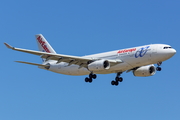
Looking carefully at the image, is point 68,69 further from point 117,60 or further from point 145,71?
point 145,71

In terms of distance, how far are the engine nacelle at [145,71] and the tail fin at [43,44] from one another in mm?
15029

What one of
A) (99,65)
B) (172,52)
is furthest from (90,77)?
(172,52)

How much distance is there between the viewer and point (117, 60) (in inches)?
2178

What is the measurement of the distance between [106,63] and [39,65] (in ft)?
39.1

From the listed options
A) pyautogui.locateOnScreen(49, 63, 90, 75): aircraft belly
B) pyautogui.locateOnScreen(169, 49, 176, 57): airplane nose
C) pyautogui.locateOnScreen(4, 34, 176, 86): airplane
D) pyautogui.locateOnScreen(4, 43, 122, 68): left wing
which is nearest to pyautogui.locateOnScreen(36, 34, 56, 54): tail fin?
pyautogui.locateOnScreen(49, 63, 90, 75): aircraft belly

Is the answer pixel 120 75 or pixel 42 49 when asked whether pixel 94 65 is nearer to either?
pixel 120 75

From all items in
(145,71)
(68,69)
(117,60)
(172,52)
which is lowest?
(172,52)

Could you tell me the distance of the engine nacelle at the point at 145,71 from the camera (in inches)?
2318

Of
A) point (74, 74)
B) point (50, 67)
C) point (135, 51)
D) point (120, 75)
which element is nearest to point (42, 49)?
point (50, 67)

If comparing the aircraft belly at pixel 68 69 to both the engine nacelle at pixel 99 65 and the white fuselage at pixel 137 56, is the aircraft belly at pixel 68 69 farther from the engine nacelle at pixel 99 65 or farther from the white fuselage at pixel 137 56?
the engine nacelle at pixel 99 65

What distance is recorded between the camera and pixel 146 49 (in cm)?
5388

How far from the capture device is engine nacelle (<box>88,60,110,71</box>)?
54.2 metres

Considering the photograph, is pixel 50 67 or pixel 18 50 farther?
pixel 50 67

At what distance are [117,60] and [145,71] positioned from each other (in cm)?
558
